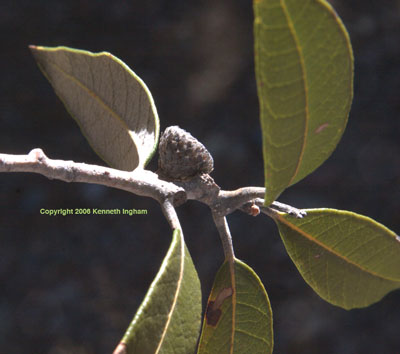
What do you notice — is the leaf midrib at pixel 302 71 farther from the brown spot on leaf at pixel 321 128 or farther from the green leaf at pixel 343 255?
the green leaf at pixel 343 255

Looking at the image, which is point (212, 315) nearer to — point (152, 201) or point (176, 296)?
point (176, 296)

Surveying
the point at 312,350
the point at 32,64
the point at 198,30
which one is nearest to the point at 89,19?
the point at 32,64

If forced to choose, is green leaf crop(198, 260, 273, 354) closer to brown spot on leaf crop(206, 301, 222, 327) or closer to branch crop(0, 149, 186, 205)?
brown spot on leaf crop(206, 301, 222, 327)

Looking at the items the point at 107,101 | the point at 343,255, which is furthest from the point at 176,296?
the point at 107,101

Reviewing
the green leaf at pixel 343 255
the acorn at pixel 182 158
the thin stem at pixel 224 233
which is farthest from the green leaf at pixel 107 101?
the green leaf at pixel 343 255

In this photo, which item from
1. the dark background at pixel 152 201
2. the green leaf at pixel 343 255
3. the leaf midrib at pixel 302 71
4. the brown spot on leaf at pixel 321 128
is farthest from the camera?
the dark background at pixel 152 201
